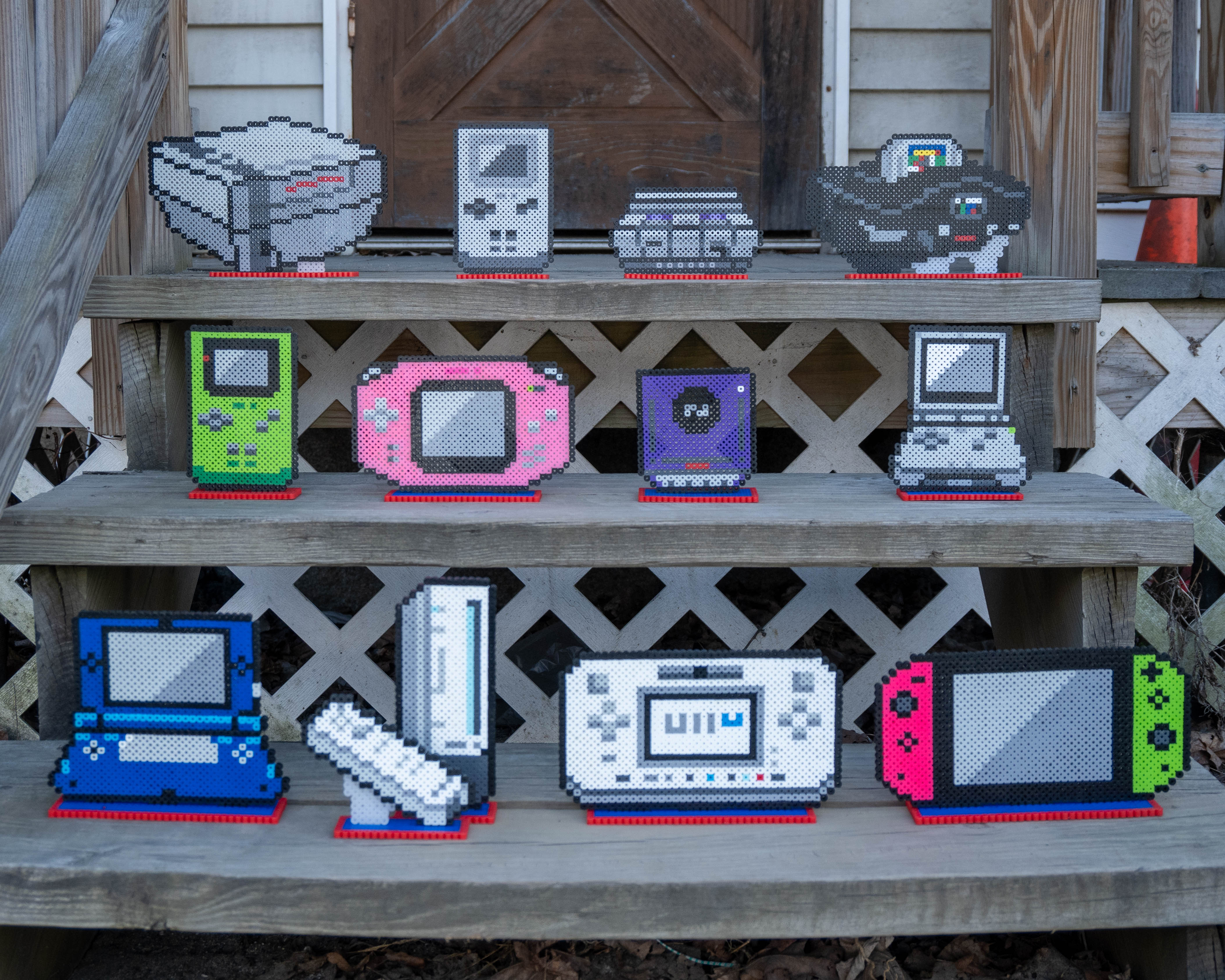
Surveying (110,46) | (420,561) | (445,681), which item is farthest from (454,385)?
(110,46)

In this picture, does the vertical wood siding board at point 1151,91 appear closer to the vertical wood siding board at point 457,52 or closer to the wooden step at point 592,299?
the wooden step at point 592,299

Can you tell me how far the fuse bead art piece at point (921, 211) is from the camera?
7.18ft

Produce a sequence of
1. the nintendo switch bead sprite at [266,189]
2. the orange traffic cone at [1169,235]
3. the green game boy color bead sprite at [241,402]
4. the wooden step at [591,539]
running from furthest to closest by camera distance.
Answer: the orange traffic cone at [1169,235], the nintendo switch bead sprite at [266,189], the green game boy color bead sprite at [241,402], the wooden step at [591,539]

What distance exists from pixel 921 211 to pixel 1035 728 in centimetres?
99

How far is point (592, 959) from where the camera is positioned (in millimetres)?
1993

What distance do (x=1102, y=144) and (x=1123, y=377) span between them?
1.83ft

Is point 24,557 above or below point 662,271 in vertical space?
below

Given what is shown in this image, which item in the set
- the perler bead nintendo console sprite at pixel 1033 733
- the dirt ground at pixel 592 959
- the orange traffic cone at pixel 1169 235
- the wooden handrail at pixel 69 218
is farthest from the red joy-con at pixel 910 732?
the orange traffic cone at pixel 1169 235

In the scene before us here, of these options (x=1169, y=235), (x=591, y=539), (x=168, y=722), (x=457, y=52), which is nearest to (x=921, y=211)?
(x=591, y=539)

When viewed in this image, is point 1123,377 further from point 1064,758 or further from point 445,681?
point 445,681

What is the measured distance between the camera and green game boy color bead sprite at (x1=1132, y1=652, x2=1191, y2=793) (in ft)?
5.90

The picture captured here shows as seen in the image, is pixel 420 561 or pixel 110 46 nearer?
pixel 420 561

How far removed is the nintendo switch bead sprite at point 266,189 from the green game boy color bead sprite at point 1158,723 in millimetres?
1556

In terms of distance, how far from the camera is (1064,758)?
1.80 metres
